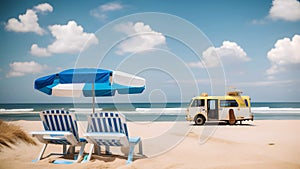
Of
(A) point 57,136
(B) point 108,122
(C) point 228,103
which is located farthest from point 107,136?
(C) point 228,103

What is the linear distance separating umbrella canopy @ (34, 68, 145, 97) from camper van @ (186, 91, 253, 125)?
739 cm

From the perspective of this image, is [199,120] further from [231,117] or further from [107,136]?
[107,136]

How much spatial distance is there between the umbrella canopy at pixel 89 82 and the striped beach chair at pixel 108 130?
→ 75 centimetres

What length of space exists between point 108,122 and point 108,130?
166mm

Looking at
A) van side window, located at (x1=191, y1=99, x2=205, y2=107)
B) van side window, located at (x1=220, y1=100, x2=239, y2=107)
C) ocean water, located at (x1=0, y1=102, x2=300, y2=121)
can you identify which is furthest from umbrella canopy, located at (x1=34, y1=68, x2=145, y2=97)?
ocean water, located at (x1=0, y1=102, x2=300, y2=121)

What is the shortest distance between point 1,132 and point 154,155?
384cm

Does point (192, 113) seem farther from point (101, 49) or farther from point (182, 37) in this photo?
point (101, 49)

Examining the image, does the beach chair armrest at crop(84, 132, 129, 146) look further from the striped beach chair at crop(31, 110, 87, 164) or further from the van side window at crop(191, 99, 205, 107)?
the van side window at crop(191, 99, 205, 107)

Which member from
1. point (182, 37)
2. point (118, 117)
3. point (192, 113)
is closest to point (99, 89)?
point (118, 117)

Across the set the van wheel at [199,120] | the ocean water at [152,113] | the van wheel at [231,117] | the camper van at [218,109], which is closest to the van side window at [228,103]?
the camper van at [218,109]

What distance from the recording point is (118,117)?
5.17 meters

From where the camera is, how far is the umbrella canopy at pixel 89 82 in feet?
18.1

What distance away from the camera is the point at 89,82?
5.52 m

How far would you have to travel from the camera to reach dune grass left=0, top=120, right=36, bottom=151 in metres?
6.52
